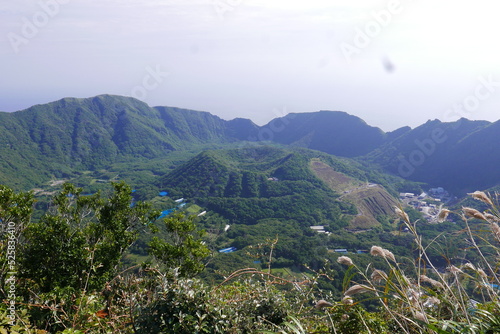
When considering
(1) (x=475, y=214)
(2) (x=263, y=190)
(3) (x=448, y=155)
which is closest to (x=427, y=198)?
(3) (x=448, y=155)

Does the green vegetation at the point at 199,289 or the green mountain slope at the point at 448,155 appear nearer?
the green vegetation at the point at 199,289

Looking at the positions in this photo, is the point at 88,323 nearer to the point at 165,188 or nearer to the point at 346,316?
the point at 346,316

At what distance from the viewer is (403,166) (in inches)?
5290

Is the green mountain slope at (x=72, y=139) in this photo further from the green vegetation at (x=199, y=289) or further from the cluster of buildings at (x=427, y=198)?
the cluster of buildings at (x=427, y=198)

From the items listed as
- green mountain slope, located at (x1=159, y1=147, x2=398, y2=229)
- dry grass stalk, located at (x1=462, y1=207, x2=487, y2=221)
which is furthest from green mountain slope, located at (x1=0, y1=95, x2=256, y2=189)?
dry grass stalk, located at (x1=462, y1=207, x2=487, y2=221)

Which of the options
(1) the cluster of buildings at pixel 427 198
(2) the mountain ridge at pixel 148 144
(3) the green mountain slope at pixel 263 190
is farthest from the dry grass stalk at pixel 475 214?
(2) the mountain ridge at pixel 148 144

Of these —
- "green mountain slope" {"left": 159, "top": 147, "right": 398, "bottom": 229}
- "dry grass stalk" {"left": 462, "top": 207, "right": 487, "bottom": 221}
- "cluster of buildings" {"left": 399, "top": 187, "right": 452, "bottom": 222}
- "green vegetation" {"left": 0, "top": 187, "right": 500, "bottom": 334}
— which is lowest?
"cluster of buildings" {"left": 399, "top": 187, "right": 452, "bottom": 222}

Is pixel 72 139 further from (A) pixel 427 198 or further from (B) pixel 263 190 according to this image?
(A) pixel 427 198

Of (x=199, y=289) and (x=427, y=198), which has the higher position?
(x=199, y=289)

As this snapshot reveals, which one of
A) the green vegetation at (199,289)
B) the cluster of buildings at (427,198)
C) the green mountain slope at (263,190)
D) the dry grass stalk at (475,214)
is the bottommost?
the cluster of buildings at (427,198)

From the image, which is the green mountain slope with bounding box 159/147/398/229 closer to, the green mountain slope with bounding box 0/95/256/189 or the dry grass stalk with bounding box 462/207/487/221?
the green mountain slope with bounding box 0/95/256/189

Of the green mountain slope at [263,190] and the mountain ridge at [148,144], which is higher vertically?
the mountain ridge at [148,144]

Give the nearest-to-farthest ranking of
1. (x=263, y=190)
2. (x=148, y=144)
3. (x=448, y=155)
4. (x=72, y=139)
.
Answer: (x=263, y=190) < (x=448, y=155) < (x=72, y=139) < (x=148, y=144)

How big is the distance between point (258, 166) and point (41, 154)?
97372 mm
